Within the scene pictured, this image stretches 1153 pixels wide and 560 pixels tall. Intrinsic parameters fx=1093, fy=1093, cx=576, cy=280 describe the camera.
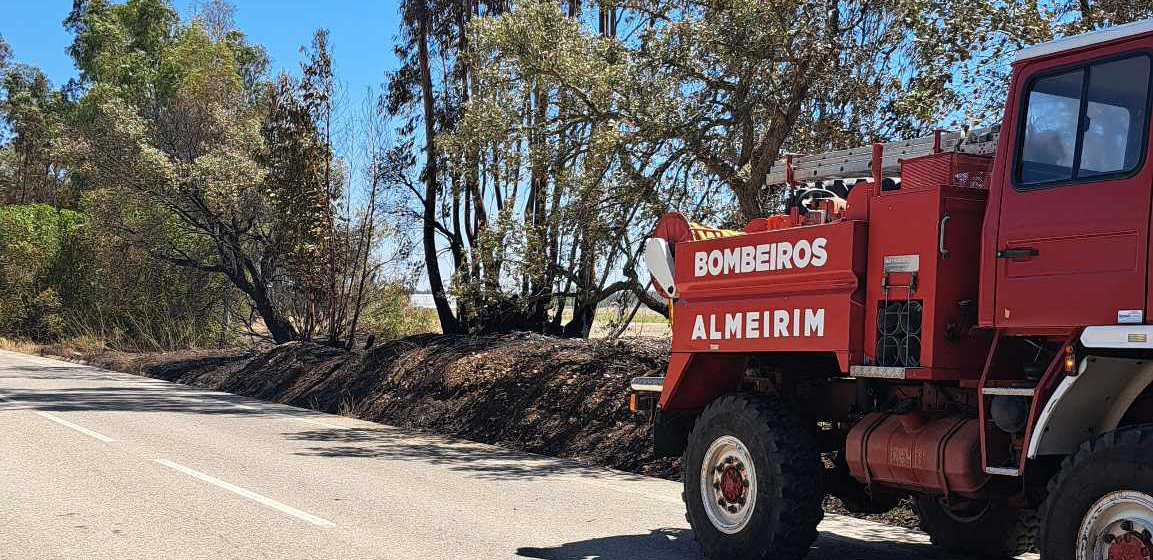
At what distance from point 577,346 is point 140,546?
11147mm

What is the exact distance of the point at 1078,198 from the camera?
18.2 ft

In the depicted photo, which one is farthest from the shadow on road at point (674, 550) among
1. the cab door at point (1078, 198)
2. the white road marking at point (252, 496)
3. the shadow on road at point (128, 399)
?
the shadow on road at point (128, 399)

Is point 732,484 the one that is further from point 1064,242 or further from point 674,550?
point 1064,242

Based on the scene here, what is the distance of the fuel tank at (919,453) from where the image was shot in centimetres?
610

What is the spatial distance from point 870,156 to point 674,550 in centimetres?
313

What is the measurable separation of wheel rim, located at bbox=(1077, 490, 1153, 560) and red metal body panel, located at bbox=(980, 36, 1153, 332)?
87 centimetres

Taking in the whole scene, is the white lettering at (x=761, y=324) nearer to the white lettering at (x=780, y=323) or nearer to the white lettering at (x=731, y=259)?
the white lettering at (x=780, y=323)

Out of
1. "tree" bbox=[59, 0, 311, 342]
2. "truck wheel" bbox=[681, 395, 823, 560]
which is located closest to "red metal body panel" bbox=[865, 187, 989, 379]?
"truck wheel" bbox=[681, 395, 823, 560]

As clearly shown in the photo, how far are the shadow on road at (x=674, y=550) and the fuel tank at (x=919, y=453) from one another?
3.96 feet

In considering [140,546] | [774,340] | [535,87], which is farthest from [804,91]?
[140,546]

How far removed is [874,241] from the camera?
667 cm

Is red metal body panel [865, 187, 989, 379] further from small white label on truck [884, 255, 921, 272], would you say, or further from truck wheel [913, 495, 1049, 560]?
truck wheel [913, 495, 1049, 560]

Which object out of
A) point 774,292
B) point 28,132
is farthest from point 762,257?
point 28,132

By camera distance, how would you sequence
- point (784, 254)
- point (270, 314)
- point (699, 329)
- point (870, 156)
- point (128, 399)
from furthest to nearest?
1. point (270, 314)
2. point (128, 399)
3. point (699, 329)
4. point (870, 156)
5. point (784, 254)
